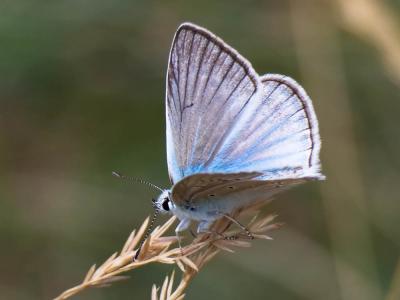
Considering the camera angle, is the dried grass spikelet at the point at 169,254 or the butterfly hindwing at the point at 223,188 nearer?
the dried grass spikelet at the point at 169,254

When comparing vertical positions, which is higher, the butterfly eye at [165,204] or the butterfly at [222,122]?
the butterfly at [222,122]

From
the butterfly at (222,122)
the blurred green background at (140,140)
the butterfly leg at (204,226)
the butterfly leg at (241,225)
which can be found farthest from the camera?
the blurred green background at (140,140)

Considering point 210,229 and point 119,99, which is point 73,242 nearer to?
point 119,99

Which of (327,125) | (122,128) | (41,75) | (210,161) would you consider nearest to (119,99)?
(122,128)

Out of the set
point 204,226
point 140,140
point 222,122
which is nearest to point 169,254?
point 204,226

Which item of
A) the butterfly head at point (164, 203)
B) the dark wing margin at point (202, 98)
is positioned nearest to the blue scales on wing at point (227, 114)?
the dark wing margin at point (202, 98)

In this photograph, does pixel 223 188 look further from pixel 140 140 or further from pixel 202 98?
pixel 140 140

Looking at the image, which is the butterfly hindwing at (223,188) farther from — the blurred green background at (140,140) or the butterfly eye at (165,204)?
the blurred green background at (140,140)

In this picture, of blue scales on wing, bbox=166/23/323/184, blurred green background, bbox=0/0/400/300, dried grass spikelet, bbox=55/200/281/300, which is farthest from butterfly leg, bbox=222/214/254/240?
blurred green background, bbox=0/0/400/300
